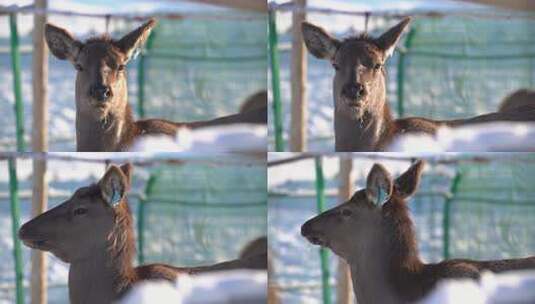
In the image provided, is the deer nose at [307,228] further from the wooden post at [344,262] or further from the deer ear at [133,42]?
the deer ear at [133,42]

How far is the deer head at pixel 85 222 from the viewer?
3.09 m

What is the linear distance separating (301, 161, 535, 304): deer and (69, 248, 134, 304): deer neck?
47 centimetres

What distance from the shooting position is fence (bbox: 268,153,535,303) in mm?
3172

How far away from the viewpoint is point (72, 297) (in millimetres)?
3148

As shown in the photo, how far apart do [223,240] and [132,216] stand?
241 millimetres

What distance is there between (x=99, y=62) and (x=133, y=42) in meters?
0.10

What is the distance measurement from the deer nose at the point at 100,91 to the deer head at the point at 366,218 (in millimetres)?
599

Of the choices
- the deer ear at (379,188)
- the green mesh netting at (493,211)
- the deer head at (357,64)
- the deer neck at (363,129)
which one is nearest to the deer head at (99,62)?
the deer head at (357,64)

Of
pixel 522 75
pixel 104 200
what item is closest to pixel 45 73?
pixel 104 200

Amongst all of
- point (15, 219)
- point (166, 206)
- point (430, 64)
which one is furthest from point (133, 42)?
point (430, 64)

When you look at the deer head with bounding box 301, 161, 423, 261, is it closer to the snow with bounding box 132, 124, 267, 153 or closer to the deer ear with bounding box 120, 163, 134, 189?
the snow with bounding box 132, 124, 267, 153

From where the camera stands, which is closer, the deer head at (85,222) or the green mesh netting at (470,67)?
the deer head at (85,222)

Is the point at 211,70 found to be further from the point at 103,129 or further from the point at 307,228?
the point at 307,228

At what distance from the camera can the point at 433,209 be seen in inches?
125
